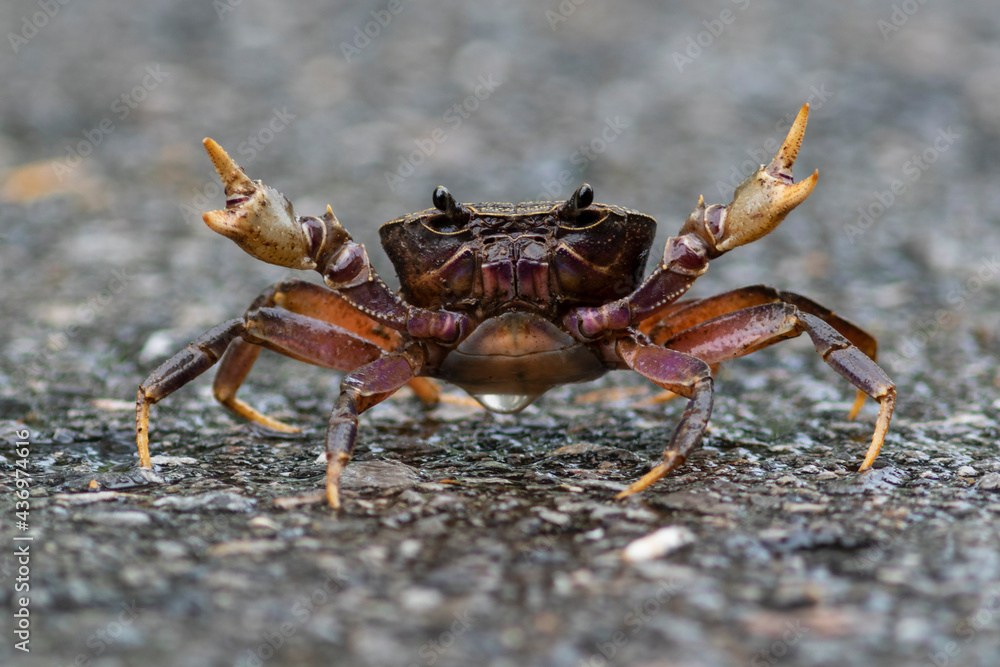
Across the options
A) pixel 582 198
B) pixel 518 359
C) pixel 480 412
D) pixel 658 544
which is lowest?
pixel 658 544

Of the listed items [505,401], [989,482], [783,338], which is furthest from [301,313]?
[989,482]

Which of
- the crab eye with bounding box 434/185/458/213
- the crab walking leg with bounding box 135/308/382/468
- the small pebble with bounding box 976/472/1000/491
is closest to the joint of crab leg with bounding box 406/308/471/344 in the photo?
the crab walking leg with bounding box 135/308/382/468

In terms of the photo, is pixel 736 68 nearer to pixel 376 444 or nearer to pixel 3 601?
pixel 376 444

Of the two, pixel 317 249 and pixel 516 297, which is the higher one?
pixel 317 249

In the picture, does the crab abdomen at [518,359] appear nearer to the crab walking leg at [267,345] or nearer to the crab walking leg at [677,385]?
the crab walking leg at [677,385]

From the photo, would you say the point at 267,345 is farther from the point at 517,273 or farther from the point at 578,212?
the point at 578,212

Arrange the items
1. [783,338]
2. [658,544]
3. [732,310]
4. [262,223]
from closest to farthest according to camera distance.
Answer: [658,544] → [262,223] → [783,338] → [732,310]

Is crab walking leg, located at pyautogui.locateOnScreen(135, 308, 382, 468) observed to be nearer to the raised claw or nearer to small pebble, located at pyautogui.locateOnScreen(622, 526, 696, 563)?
the raised claw
